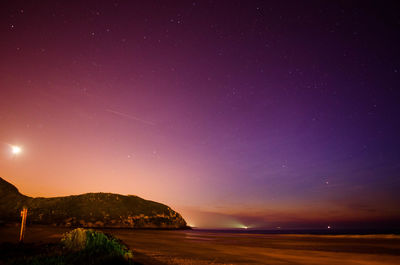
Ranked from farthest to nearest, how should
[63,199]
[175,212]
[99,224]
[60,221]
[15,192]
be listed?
[175,212]
[15,192]
[63,199]
[99,224]
[60,221]

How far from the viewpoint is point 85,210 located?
292 ft

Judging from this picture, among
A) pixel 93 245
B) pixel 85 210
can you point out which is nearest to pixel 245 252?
pixel 93 245

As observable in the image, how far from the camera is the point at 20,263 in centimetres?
881

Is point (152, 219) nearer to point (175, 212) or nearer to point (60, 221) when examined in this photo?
point (175, 212)

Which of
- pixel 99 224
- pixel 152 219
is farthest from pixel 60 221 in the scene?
pixel 152 219

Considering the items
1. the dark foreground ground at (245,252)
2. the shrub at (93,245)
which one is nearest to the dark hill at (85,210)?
the dark foreground ground at (245,252)

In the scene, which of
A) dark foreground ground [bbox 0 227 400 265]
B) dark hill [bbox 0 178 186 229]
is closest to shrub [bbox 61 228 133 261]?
dark foreground ground [bbox 0 227 400 265]

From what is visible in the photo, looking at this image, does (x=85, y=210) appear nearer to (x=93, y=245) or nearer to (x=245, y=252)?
(x=245, y=252)

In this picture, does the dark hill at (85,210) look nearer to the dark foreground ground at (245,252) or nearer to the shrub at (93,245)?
the dark foreground ground at (245,252)

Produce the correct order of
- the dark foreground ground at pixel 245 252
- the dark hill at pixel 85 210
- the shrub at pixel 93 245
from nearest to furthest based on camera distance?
the shrub at pixel 93 245 < the dark foreground ground at pixel 245 252 < the dark hill at pixel 85 210

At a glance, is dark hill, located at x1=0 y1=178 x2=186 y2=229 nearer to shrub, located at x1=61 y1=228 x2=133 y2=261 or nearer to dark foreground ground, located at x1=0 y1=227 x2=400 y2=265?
dark foreground ground, located at x1=0 y1=227 x2=400 y2=265

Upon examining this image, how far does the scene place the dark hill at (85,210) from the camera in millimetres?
80125

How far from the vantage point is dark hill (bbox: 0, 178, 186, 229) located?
80.1 meters

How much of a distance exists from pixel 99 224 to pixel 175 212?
56.5 m
